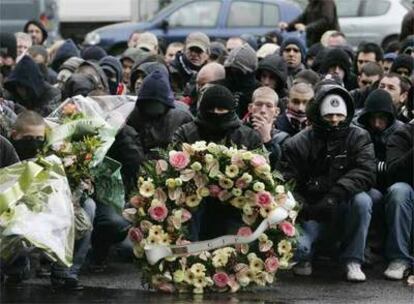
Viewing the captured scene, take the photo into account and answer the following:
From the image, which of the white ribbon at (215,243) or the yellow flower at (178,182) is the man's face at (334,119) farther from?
the yellow flower at (178,182)

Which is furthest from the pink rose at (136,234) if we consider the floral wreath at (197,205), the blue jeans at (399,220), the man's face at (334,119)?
the blue jeans at (399,220)

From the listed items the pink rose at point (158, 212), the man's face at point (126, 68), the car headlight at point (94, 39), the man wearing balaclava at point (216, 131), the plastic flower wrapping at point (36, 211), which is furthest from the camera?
the car headlight at point (94, 39)

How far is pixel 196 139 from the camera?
11078 millimetres

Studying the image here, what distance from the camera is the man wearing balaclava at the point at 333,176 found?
37.2 feet

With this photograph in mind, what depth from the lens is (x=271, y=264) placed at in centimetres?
1038

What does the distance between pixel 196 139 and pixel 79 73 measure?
2.80m

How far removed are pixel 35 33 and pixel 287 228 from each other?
916cm

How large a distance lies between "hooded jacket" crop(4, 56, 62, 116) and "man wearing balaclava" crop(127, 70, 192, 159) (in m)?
1.68

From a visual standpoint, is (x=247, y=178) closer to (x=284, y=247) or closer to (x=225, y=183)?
(x=225, y=183)

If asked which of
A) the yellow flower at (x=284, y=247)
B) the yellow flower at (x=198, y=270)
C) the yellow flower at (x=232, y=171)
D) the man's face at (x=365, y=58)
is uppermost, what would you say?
the man's face at (x=365, y=58)

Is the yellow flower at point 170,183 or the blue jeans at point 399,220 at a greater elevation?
the yellow flower at point 170,183

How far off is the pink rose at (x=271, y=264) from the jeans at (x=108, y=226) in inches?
60.4

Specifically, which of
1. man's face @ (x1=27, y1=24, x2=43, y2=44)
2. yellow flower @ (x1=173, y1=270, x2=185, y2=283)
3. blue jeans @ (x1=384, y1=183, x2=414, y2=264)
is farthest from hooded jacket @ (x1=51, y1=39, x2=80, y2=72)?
yellow flower @ (x1=173, y1=270, x2=185, y2=283)

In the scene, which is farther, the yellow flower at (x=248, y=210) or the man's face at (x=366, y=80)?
the man's face at (x=366, y=80)
